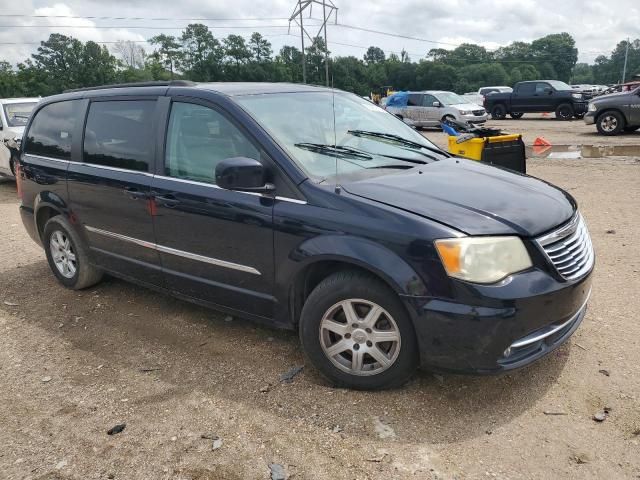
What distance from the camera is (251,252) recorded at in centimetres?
333

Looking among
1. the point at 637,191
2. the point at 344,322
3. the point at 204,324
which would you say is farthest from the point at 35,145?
the point at 637,191

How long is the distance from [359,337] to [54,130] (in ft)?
11.6

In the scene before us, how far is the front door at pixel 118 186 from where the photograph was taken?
390 cm

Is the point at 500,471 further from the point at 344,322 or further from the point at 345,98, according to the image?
the point at 345,98

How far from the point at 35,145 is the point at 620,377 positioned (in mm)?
5161

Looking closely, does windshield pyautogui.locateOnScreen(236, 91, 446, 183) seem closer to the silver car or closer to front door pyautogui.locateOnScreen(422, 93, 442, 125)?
the silver car

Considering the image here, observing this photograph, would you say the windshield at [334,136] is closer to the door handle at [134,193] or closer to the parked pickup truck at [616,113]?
the door handle at [134,193]

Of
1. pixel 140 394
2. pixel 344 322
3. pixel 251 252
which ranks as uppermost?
pixel 251 252

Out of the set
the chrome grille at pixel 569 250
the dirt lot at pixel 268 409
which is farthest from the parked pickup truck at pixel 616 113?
the chrome grille at pixel 569 250

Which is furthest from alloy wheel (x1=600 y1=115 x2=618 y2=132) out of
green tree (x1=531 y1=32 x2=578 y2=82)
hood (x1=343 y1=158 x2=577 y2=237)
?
green tree (x1=531 y1=32 x2=578 y2=82)

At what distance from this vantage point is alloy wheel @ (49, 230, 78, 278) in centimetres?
490

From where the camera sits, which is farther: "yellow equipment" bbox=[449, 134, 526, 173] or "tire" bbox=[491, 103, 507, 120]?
"tire" bbox=[491, 103, 507, 120]

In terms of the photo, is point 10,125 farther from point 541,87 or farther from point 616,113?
point 541,87

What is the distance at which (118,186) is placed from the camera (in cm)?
404
